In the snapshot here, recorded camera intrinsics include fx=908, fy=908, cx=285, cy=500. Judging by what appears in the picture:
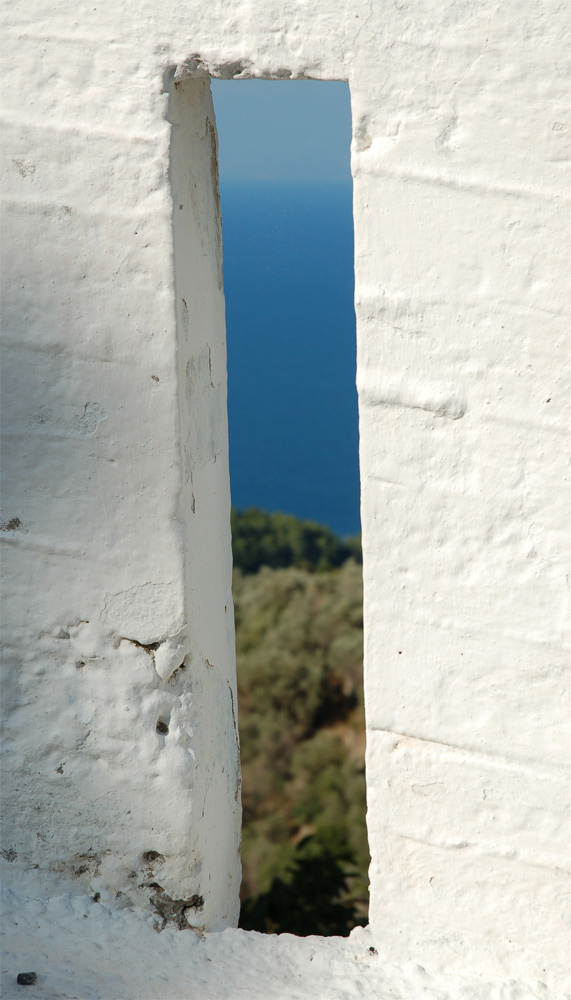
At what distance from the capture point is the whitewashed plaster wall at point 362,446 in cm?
105

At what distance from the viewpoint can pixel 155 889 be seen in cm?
134

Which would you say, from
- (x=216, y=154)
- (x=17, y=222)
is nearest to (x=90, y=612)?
(x=17, y=222)

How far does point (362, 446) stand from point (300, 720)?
21.0 ft

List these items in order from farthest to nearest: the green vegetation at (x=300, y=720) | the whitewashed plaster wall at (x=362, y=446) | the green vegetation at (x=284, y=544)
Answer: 1. the green vegetation at (x=284, y=544)
2. the green vegetation at (x=300, y=720)
3. the whitewashed plaster wall at (x=362, y=446)

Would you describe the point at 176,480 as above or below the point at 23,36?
below

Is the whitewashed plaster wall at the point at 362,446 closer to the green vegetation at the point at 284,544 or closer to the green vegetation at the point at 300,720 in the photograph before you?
the green vegetation at the point at 300,720

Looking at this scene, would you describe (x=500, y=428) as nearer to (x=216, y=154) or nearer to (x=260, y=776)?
(x=216, y=154)

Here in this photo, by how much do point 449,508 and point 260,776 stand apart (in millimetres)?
6022

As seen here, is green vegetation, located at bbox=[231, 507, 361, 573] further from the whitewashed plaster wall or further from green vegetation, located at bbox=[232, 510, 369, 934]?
the whitewashed plaster wall

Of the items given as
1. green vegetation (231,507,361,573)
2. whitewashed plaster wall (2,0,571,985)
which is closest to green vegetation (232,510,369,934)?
green vegetation (231,507,361,573)

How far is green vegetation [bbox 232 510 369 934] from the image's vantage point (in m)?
5.89

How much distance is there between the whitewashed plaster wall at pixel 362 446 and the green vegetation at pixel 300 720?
10.2 ft

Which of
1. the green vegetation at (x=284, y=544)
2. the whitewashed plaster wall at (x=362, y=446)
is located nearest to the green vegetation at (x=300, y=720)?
the green vegetation at (x=284, y=544)

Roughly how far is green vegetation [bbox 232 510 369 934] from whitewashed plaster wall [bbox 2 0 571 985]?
10.2ft
